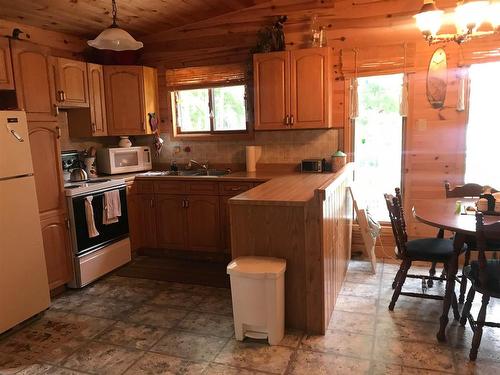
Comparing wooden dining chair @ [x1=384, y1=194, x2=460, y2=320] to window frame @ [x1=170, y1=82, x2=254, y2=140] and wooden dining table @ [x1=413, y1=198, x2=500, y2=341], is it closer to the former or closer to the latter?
wooden dining table @ [x1=413, y1=198, x2=500, y2=341]

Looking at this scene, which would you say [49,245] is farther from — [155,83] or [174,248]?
[155,83]

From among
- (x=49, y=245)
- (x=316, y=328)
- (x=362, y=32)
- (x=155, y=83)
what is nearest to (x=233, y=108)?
(x=155, y=83)

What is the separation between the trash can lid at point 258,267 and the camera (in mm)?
2455

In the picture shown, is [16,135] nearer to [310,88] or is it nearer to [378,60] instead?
[310,88]

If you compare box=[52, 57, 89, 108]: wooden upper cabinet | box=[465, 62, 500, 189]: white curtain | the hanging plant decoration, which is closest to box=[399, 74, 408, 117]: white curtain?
box=[465, 62, 500, 189]: white curtain

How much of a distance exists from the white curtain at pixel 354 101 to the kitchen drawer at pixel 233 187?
1.29 meters

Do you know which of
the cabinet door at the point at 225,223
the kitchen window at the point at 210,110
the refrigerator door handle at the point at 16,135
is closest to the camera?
the refrigerator door handle at the point at 16,135

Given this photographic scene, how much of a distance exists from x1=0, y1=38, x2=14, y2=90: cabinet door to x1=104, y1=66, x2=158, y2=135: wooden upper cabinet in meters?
1.46

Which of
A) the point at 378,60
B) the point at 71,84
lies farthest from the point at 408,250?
the point at 71,84

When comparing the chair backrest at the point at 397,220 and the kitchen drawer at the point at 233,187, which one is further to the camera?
the kitchen drawer at the point at 233,187

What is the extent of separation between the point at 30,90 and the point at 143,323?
81.1 inches

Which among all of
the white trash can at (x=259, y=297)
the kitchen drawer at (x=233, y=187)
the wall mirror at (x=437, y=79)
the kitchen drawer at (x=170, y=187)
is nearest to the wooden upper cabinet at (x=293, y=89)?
the kitchen drawer at (x=233, y=187)

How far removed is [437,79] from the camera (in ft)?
12.3

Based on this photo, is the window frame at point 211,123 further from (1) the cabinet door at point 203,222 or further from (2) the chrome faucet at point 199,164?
(1) the cabinet door at point 203,222
